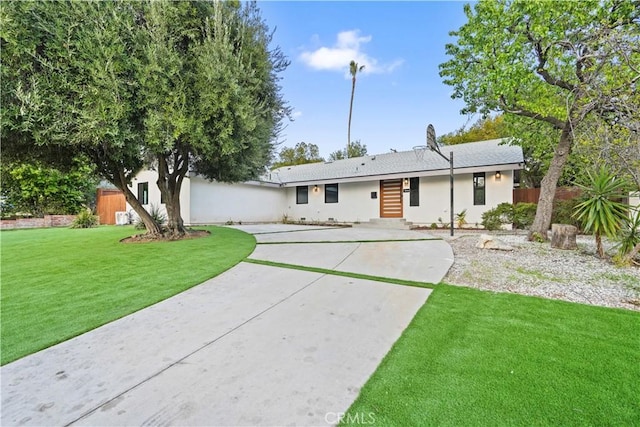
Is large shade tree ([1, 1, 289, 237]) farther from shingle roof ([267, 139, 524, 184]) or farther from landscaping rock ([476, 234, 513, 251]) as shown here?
shingle roof ([267, 139, 524, 184])

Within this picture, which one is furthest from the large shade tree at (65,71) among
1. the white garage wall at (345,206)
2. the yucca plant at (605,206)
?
the white garage wall at (345,206)

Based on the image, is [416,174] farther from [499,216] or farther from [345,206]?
[345,206]

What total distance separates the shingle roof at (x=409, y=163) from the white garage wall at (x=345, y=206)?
74 centimetres

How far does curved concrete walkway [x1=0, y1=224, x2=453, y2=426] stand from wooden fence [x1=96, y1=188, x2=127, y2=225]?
50.9 ft

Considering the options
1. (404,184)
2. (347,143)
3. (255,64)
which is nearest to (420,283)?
(255,64)

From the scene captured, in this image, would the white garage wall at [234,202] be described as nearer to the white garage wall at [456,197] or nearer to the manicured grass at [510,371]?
the white garage wall at [456,197]

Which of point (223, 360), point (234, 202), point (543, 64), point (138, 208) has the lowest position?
point (223, 360)

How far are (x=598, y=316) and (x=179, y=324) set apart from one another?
4700 millimetres

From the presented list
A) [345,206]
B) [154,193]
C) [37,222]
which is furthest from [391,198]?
[37,222]

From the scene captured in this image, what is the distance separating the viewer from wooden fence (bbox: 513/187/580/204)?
10969mm

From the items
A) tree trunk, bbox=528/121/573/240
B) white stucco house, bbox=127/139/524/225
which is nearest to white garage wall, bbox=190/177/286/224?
white stucco house, bbox=127/139/524/225

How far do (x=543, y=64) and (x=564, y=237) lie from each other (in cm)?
432

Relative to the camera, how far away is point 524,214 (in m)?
10.9

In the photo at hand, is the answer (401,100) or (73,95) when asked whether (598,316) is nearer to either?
(73,95)
